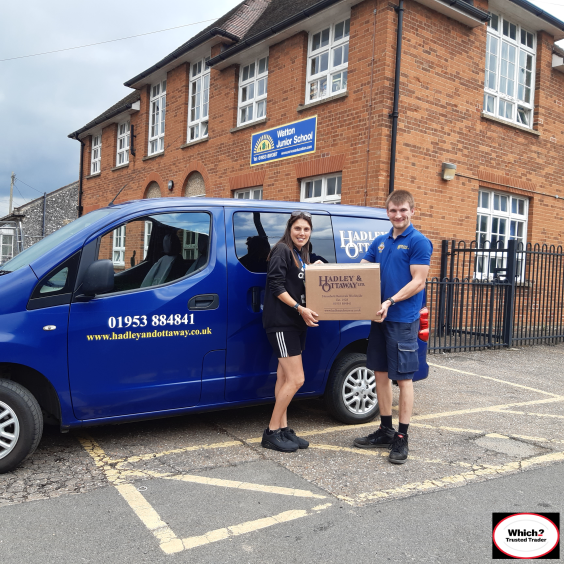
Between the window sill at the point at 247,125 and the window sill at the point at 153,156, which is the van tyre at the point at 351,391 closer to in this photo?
the window sill at the point at 247,125

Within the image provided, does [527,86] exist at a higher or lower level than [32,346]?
higher

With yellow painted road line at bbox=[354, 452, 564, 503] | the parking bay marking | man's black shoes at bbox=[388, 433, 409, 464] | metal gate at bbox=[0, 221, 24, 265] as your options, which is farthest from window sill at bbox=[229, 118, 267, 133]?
yellow painted road line at bbox=[354, 452, 564, 503]

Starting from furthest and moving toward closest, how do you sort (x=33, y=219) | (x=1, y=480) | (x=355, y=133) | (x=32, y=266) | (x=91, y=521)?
(x=33, y=219)
(x=355, y=133)
(x=32, y=266)
(x=1, y=480)
(x=91, y=521)

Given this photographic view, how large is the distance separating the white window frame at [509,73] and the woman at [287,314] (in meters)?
8.88

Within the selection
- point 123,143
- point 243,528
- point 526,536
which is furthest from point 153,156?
point 526,536

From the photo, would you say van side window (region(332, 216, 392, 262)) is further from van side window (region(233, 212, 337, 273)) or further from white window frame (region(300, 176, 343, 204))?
white window frame (region(300, 176, 343, 204))

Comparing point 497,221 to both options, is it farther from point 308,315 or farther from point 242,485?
point 242,485

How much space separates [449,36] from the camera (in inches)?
415

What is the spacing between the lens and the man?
4066mm

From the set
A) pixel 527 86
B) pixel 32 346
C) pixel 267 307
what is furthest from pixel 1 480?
pixel 527 86

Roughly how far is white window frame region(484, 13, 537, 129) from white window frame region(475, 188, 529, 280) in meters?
1.66

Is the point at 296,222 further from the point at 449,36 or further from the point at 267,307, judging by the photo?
the point at 449,36

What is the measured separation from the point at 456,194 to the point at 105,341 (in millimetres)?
8706

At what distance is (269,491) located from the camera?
3525mm
